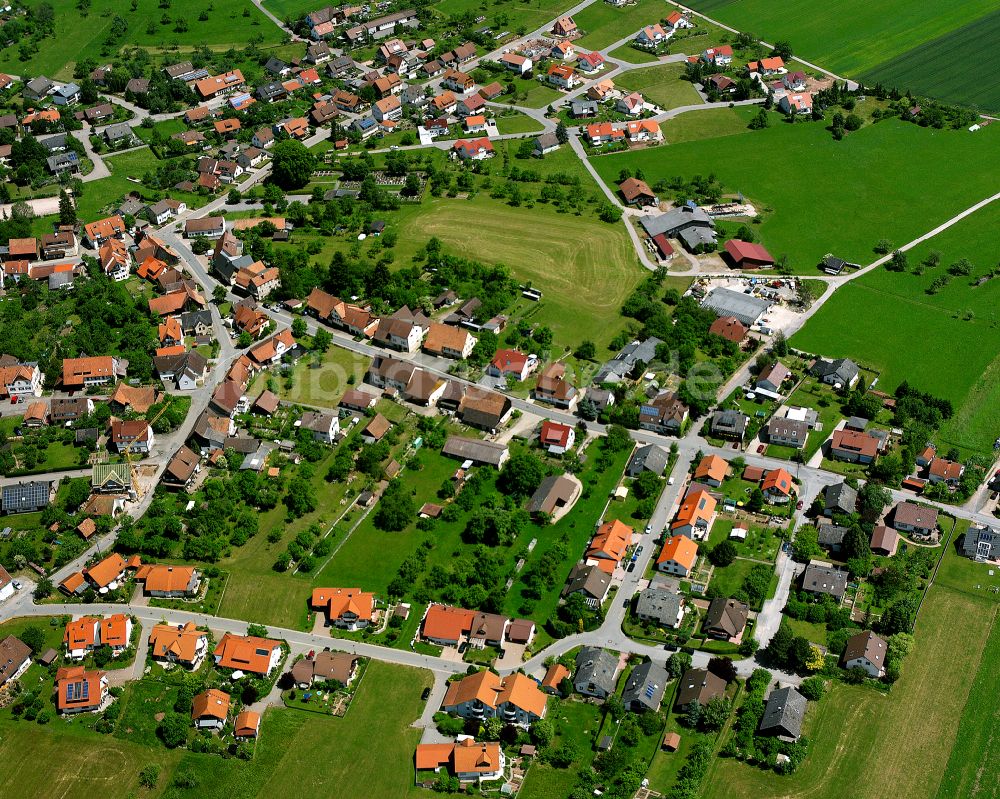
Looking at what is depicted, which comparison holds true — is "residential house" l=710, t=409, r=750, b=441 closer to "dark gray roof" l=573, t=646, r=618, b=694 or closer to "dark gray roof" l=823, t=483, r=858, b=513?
"dark gray roof" l=823, t=483, r=858, b=513

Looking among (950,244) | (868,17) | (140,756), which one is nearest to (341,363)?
(140,756)

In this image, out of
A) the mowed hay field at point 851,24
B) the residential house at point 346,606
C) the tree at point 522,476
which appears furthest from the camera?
the mowed hay field at point 851,24

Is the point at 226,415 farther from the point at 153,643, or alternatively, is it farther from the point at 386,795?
the point at 386,795

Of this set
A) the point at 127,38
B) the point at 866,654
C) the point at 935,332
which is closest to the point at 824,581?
the point at 866,654

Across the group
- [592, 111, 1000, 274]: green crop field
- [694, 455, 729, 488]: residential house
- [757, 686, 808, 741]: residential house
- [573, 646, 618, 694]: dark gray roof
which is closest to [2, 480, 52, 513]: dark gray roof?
[573, 646, 618, 694]: dark gray roof

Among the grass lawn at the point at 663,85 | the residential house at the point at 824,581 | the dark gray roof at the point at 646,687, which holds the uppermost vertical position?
the grass lawn at the point at 663,85

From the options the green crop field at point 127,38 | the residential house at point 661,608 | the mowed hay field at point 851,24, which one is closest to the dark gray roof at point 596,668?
the residential house at point 661,608

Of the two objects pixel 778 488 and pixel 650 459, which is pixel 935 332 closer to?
pixel 778 488

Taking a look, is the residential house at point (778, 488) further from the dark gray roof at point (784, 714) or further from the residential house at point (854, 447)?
the dark gray roof at point (784, 714)
